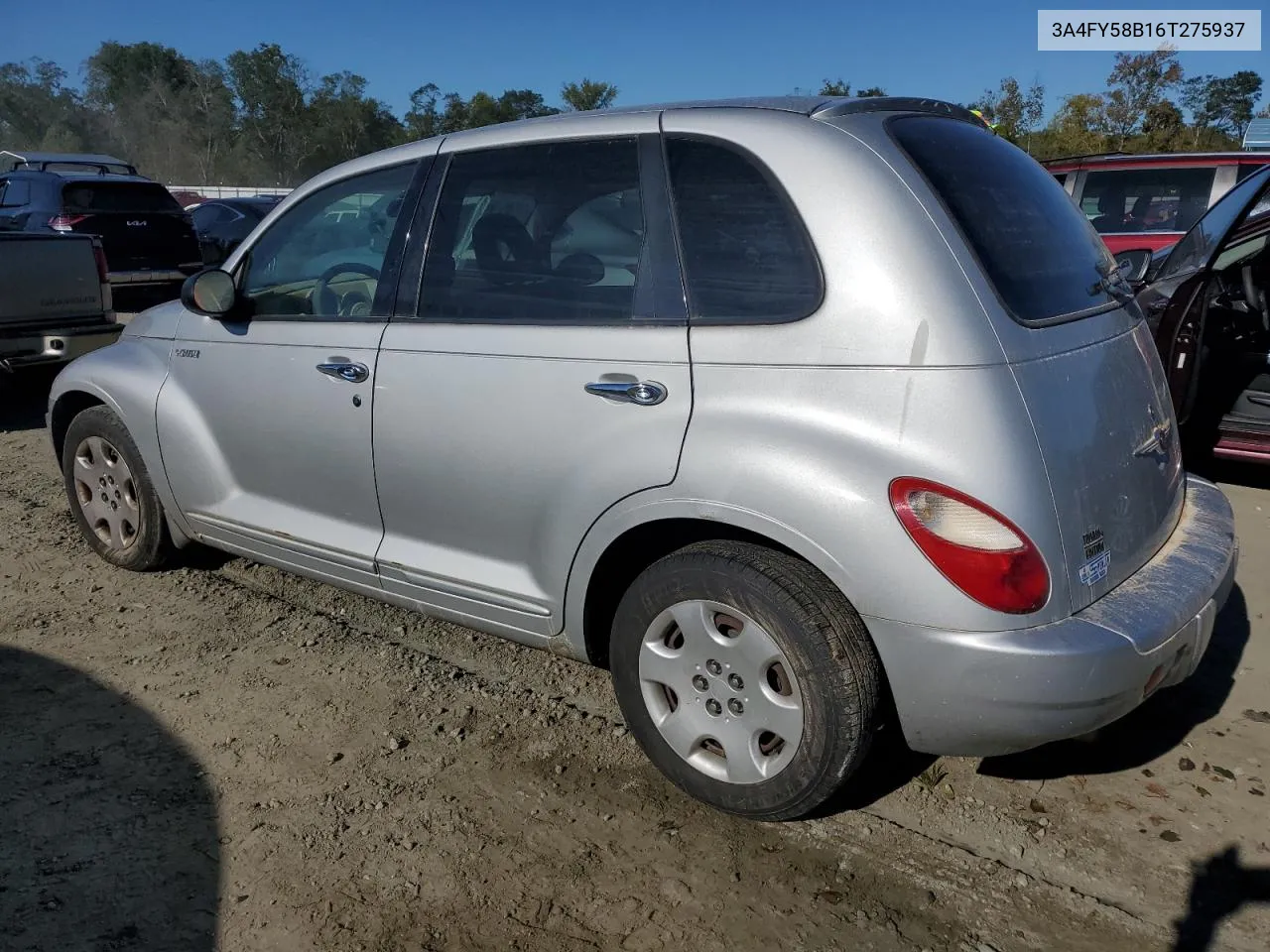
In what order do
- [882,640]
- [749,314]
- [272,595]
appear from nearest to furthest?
1. [882,640]
2. [749,314]
3. [272,595]

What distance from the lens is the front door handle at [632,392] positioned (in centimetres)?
265

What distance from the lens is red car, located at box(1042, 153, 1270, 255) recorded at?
8781 millimetres

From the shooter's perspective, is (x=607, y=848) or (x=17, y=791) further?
(x=17, y=791)

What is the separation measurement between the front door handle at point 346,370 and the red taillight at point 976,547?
1.88 metres

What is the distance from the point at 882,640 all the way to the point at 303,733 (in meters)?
1.93

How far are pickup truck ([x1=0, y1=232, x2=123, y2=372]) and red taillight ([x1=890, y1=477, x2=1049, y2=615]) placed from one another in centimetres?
678

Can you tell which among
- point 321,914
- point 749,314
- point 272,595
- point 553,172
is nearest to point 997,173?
point 749,314

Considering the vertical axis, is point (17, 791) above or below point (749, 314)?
below

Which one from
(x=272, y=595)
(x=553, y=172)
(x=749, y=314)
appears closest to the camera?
(x=749, y=314)

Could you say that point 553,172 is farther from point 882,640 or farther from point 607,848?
point 607,848

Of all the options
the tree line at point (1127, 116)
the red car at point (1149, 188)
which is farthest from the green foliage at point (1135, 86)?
the red car at point (1149, 188)

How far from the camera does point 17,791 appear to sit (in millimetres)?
2877

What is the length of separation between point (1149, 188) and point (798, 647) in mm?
8408

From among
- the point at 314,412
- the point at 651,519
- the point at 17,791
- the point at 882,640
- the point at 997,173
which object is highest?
the point at 997,173
